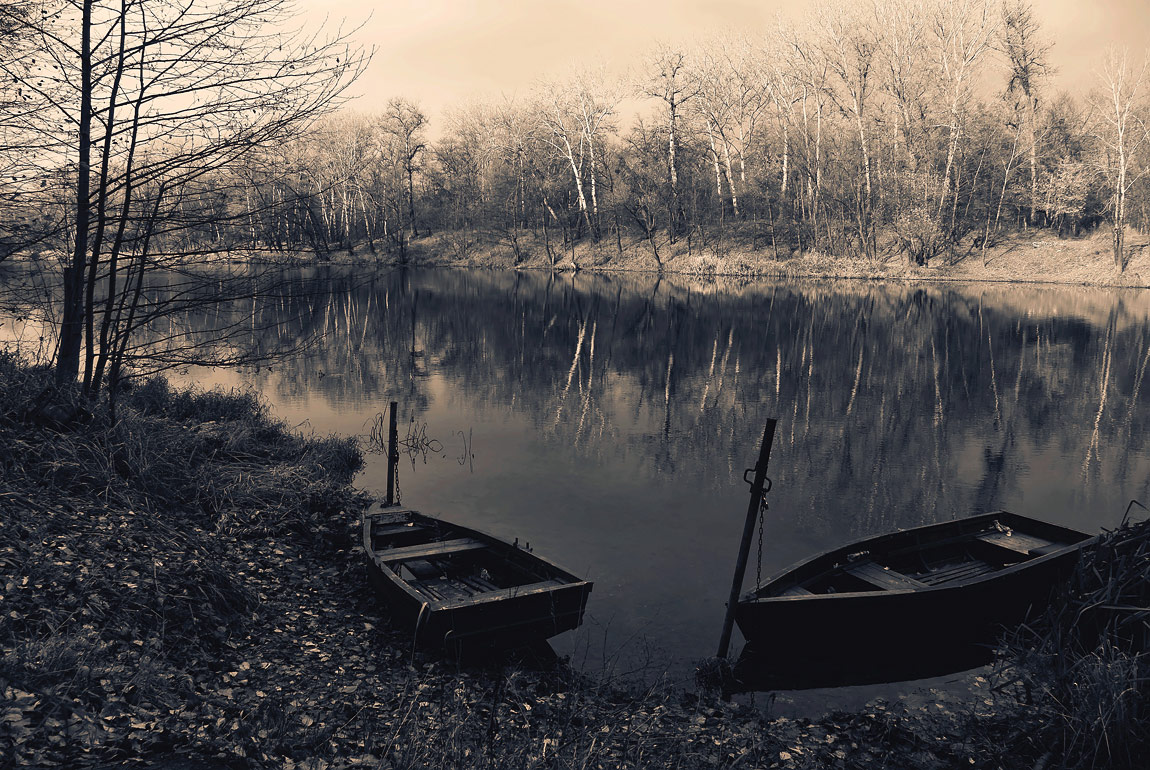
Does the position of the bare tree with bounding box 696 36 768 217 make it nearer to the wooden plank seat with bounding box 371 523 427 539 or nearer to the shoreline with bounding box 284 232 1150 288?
the shoreline with bounding box 284 232 1150 288

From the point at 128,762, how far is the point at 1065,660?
878 cm

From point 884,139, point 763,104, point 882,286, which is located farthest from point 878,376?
point 763,104

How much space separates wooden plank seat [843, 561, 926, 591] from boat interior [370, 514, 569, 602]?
13.6 ft

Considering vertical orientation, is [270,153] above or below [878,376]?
above

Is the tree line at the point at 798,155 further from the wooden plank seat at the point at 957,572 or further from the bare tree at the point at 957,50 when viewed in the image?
the wooden plank seat at the point at 957,572

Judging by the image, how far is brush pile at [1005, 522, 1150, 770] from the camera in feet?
21.4

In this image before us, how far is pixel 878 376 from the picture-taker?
28.4 meters

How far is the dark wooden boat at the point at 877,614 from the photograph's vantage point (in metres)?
9.38

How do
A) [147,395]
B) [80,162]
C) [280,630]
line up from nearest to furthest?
[280,630]
[80,162]
[147,395]

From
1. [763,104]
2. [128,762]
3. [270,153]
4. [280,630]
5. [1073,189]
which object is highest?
[763,104]


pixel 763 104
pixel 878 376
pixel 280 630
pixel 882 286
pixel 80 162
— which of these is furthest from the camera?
pixel 763 104

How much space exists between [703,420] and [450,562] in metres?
12.4

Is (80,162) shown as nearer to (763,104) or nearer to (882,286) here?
(882,286)

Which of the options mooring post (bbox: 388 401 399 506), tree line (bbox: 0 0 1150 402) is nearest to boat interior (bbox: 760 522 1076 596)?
mooring post (bbox: 388 401 399 506)
